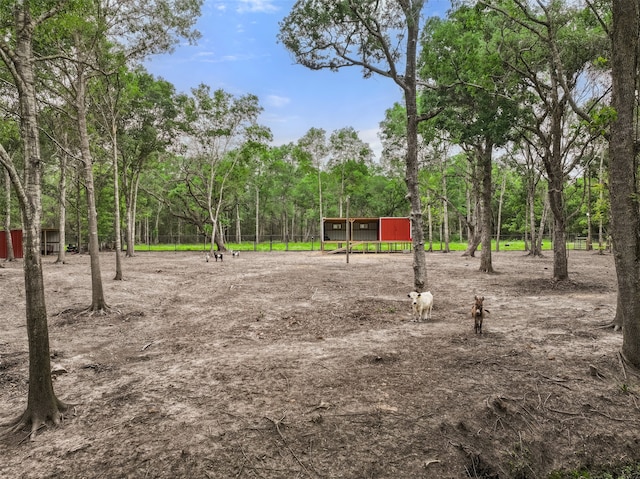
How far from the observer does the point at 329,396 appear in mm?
4461

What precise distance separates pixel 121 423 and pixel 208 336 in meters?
3.52

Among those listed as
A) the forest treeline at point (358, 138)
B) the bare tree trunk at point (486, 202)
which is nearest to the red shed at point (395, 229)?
the forest treeline at point (358, 138)

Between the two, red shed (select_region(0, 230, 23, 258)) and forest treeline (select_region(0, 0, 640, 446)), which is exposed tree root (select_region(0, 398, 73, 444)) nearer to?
forest treeline (select_region(0, 0, 640, 446))

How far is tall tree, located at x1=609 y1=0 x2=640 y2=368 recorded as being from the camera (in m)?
5.05

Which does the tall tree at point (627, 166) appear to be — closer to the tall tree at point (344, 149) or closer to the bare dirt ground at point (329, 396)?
the bare dirt ground at point (329, 396)

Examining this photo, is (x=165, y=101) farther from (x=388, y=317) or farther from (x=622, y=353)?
(x=622, y=353)

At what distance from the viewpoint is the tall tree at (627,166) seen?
5.05m

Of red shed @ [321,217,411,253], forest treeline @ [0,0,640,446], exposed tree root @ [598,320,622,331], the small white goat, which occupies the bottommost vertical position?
exposed tree root @ [598,320,622,331]

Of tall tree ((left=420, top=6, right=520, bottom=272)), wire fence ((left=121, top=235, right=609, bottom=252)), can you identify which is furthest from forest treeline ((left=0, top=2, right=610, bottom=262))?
wire fence ((left=121, top=235, right=609, bottom=252))

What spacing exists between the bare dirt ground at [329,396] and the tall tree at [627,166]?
97cm

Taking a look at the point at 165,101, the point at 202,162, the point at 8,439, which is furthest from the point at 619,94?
the point at 202,162

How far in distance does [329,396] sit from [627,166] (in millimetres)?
5265

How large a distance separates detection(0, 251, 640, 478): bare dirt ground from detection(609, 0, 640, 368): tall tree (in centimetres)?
97

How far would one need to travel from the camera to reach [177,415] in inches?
161
